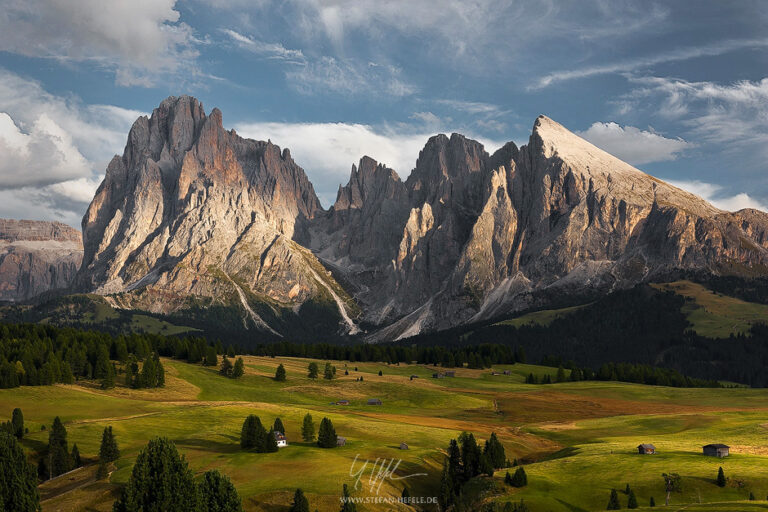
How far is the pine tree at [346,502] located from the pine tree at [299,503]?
13.1 ft

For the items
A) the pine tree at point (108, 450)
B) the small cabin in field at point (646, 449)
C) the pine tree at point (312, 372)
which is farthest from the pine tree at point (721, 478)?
the pine tree at point (312, 372)

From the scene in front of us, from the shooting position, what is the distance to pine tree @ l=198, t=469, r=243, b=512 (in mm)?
65062

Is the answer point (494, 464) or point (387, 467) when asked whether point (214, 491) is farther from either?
point (494, 464)

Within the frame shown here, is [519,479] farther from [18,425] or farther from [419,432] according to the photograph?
[18,425]

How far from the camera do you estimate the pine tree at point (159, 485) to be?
65.2 m

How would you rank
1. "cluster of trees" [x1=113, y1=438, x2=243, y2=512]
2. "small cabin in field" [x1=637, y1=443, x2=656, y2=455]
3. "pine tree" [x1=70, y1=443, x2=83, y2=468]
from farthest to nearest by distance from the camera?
"small cabin in field" [x1=637, y1=443, x2=656, y2=455]
"pine tree" [x1=70, y1=443, x2=83, y2=468]
"cluster of trees" [x1=113, y1=438, x2=243, y2=512]

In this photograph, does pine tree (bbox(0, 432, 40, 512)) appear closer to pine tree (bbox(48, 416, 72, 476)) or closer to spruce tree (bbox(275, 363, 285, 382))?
pine tree (bbox(48, 416, 72, 476))

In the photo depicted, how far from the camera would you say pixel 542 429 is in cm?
13575

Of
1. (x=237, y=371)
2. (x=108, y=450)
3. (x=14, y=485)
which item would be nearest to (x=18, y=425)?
(x=108, y=450)

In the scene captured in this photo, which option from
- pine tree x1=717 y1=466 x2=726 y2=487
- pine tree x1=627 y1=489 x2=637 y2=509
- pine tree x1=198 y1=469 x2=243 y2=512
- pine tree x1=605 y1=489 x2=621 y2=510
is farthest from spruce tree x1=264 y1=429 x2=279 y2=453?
pine tree x1=717 y1=466 x2=726 y2=487

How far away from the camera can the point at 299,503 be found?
2837 inches

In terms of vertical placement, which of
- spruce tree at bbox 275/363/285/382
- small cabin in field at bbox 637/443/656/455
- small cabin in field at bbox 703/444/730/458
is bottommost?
small cabin in field at bbox 637/443/656/455

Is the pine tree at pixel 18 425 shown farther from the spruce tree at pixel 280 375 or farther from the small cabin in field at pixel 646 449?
the small cabin in field at pixel 646 449

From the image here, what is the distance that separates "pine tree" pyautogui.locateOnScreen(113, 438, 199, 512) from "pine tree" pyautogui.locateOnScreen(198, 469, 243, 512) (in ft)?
3.27
